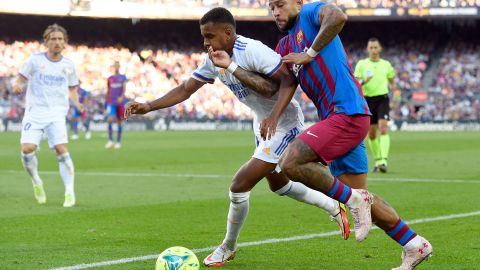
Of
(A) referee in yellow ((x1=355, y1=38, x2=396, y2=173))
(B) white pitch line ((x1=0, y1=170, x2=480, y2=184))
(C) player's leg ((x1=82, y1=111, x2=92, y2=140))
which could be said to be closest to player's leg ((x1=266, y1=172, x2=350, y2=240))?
(B) white pitch line ((x1=0, y1=170, x2=480, y2=184))

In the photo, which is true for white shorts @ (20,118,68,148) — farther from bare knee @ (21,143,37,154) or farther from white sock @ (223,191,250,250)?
white sock @ (223,191,250,250)

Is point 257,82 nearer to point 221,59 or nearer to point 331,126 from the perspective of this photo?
point 221,59

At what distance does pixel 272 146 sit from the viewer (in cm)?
761

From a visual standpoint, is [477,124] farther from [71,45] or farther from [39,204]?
[39,204]

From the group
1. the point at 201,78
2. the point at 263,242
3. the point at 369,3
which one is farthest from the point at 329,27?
the point at 369,3

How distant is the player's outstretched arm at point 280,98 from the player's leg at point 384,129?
1097cm

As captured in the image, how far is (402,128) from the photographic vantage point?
152ft

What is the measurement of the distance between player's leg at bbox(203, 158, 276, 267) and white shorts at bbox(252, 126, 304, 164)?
0.04 metres

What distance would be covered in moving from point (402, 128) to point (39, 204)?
35.8 m

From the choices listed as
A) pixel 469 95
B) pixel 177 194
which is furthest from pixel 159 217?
pixel 469 95

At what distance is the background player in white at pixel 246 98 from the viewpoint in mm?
7152

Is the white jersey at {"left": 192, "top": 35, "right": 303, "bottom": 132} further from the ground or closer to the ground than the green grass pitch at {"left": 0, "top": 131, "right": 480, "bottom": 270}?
further from the ground

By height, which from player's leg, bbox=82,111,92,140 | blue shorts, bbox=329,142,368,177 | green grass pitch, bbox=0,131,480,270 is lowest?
player's leg, bbox=82,111,92,140

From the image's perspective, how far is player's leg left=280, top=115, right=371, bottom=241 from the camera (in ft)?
21.5
